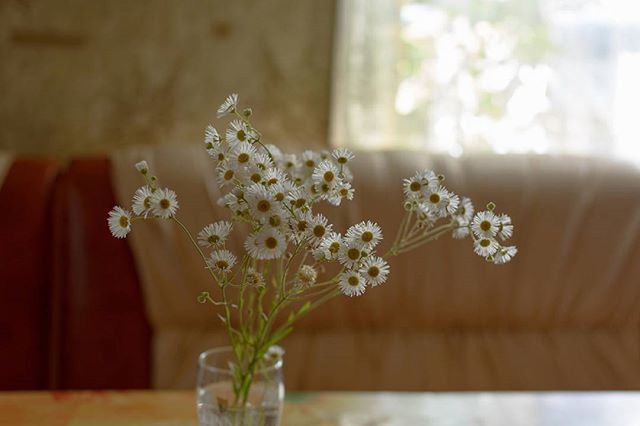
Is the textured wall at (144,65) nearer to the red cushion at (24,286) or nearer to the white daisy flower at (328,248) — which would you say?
the red cushion at (24,286)

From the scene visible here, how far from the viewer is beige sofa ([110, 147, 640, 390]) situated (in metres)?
1.75

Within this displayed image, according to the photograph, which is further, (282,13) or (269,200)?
(282,13)

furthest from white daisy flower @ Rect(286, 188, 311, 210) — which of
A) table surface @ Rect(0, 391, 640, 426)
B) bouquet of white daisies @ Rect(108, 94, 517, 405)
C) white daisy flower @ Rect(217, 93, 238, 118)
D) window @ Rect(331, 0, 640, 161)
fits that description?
window @ Rect(331, 0, 640, 161)

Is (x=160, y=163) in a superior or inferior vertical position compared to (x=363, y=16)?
inferior

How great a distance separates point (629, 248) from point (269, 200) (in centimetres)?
126

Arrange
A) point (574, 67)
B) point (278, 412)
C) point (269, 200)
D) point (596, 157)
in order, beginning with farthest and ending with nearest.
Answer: point (574, 67)
point (596, 157)
point (278, 412)
point (269, 200)

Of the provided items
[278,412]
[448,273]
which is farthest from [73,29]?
[278,412]

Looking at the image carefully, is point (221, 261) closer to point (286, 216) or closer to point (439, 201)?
point (286, 216)

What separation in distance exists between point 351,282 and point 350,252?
3 centimetres

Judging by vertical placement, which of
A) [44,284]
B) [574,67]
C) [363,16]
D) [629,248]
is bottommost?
[44,284]

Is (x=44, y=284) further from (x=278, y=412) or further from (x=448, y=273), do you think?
(x=278, y=412)

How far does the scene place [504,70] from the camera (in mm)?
2420

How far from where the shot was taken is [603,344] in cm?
180

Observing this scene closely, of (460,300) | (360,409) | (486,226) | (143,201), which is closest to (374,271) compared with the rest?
(486,226)
